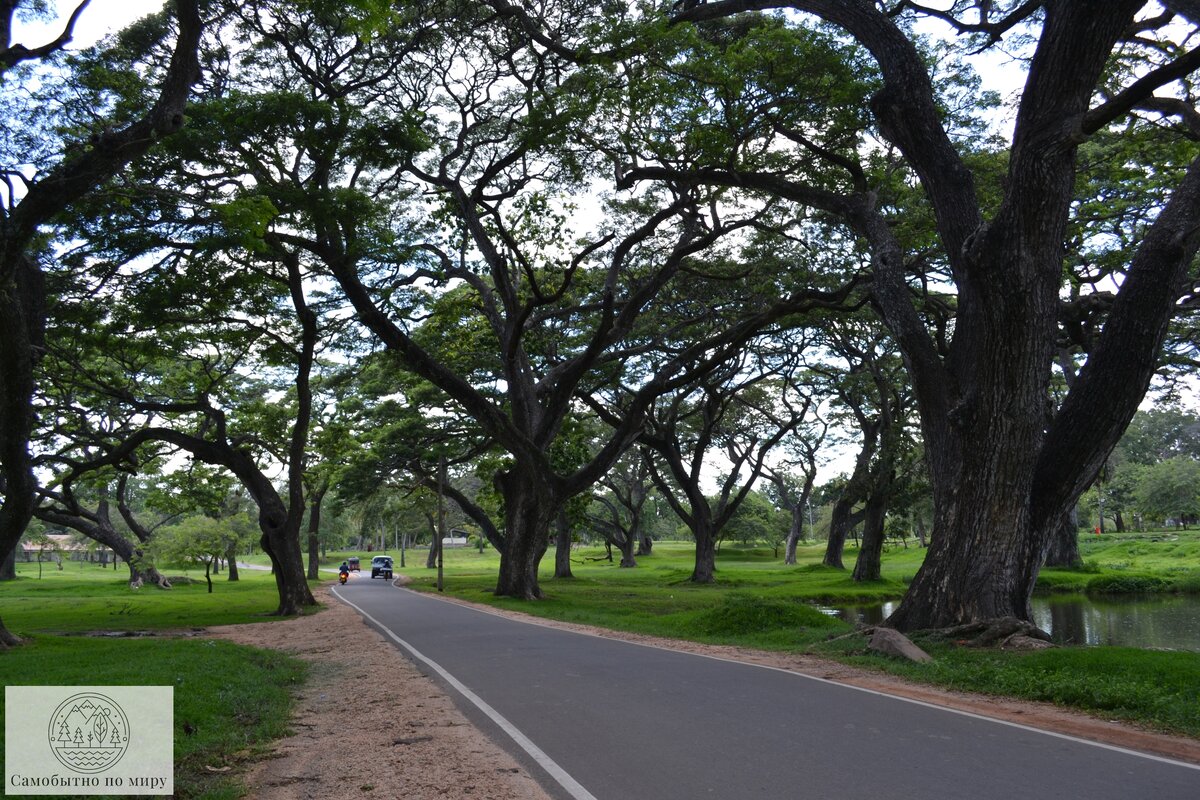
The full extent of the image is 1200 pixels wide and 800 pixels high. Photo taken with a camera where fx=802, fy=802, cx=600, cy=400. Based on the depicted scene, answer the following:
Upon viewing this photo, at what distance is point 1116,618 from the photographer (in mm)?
22094

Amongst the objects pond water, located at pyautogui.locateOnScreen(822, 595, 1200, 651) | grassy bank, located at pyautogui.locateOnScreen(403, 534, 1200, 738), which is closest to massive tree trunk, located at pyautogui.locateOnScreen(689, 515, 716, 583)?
grassy bank, located at pyautogui.locateOnScreen(403, 534, 1200, 738)

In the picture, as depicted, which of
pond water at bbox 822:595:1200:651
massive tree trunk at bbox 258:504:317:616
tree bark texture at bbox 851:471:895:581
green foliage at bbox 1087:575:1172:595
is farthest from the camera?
tree bark texture at bbox 851:471:895:581

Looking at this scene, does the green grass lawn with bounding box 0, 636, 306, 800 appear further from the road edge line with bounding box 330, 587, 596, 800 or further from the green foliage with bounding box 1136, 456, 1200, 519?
the green foliage with bounding box 1136, 456, 1200, 519

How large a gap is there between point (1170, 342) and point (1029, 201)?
18821 mm

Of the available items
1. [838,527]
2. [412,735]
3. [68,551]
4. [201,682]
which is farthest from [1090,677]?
[68,551]

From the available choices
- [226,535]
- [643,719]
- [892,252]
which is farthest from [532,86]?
[226,535]

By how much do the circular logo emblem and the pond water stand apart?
1389 cm

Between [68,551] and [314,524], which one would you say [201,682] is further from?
[68,551]

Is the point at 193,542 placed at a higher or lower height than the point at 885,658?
higher

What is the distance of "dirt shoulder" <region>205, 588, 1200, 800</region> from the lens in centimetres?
570

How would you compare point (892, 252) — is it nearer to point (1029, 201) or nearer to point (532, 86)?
point (1029, 201)

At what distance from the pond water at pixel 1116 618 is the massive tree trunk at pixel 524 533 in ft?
30.5

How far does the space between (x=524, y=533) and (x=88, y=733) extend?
65.2 feet

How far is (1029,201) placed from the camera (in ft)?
A: 36.9
